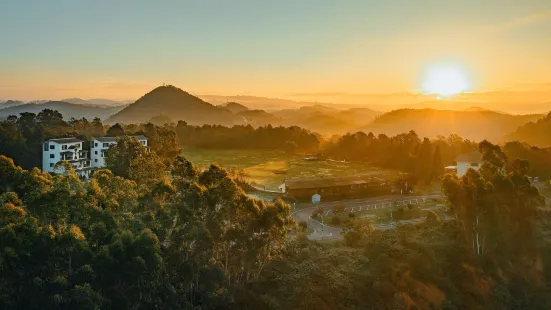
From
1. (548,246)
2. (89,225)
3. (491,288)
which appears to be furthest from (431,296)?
(89,225)

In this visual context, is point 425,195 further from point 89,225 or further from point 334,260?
point 89,225

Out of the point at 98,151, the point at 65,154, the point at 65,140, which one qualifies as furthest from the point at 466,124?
the point at 65,154

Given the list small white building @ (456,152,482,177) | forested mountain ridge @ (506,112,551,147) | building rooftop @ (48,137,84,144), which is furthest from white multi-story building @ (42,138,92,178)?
forested mountain ridge @ (506,112,551,147)

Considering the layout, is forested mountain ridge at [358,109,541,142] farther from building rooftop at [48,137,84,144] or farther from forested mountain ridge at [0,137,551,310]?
building rooftop at [48,137,84,144]

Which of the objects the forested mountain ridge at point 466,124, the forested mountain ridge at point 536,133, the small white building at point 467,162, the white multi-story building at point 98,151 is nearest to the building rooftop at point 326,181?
the small white building at point 467,162

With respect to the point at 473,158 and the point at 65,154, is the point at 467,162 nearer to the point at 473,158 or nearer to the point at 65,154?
the point at 473,158

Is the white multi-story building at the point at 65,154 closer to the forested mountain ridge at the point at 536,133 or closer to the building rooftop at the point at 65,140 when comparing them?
the building rooftop at the point at 65,140
